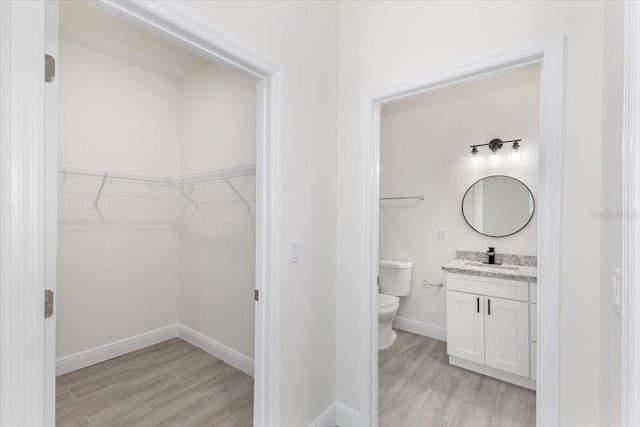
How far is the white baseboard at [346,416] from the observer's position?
71.1 inches

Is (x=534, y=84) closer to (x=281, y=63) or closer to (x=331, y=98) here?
(x=331, y=98)

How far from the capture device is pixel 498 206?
285 cm

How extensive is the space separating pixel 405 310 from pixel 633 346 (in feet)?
9.13

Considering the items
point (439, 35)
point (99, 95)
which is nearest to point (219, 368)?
point (99, 95)

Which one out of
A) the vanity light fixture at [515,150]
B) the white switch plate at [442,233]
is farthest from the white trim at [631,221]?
the white switch plate at [442,233]

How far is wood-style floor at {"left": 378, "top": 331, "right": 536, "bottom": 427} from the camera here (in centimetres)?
194

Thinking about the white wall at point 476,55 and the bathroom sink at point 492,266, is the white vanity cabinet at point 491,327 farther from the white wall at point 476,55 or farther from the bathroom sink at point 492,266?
the white wall at point 476,55

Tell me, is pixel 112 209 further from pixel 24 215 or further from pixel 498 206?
pixel 498 206

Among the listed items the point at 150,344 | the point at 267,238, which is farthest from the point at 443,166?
the point at 150,344

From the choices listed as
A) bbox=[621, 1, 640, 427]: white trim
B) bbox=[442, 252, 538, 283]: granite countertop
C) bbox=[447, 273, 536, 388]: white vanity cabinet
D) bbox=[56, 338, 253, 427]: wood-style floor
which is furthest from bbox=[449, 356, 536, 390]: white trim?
bbox=[621, 1, 640, 427]: white trim

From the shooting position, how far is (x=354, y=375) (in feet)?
6.01

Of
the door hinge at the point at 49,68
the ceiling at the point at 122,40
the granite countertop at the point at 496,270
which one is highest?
the ceiling at the point at 122,40

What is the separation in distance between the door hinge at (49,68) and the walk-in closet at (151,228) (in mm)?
1450

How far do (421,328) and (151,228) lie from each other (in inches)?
119
